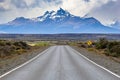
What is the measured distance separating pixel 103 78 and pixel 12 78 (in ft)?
14.0

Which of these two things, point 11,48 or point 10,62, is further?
point 11,48

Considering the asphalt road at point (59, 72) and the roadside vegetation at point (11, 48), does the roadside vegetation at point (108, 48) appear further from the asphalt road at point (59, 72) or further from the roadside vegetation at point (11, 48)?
the asphalt road at point (59, 72)

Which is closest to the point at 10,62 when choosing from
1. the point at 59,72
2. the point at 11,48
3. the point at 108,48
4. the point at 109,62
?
the point at 109,62

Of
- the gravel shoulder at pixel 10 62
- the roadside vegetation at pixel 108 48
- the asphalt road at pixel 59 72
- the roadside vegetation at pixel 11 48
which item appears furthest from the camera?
the roadside vegetation at pixel 108 48

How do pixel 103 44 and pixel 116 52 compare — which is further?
pixel 103 44

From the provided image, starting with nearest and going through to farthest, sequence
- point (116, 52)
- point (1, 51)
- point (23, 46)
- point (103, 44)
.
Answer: point (1, 51)
point (116, 52)
point (23, 46)
point (103, 44)

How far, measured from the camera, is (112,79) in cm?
1475

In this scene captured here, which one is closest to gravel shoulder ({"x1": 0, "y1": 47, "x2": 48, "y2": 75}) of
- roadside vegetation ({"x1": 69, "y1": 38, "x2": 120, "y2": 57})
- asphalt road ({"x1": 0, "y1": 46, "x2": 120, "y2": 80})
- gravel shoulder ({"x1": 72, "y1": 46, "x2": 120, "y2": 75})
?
asphalt road ({"x1": 0, "y1": 46, "x2": 120, "y2": 80})

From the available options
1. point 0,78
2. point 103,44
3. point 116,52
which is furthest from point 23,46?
point 0,78

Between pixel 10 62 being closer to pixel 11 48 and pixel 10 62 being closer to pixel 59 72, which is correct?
pixel 59 72

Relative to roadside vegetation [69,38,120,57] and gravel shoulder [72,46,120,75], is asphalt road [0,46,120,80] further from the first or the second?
roadside vegetation [69,38,120,57]

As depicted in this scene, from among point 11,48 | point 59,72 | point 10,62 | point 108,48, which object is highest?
point 59,72

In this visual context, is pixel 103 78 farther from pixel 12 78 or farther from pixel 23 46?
pixel 23 46

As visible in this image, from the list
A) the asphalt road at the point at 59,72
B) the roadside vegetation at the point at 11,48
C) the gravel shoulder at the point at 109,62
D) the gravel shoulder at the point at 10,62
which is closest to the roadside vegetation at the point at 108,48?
the gravel shoulder at the point at 109,62
